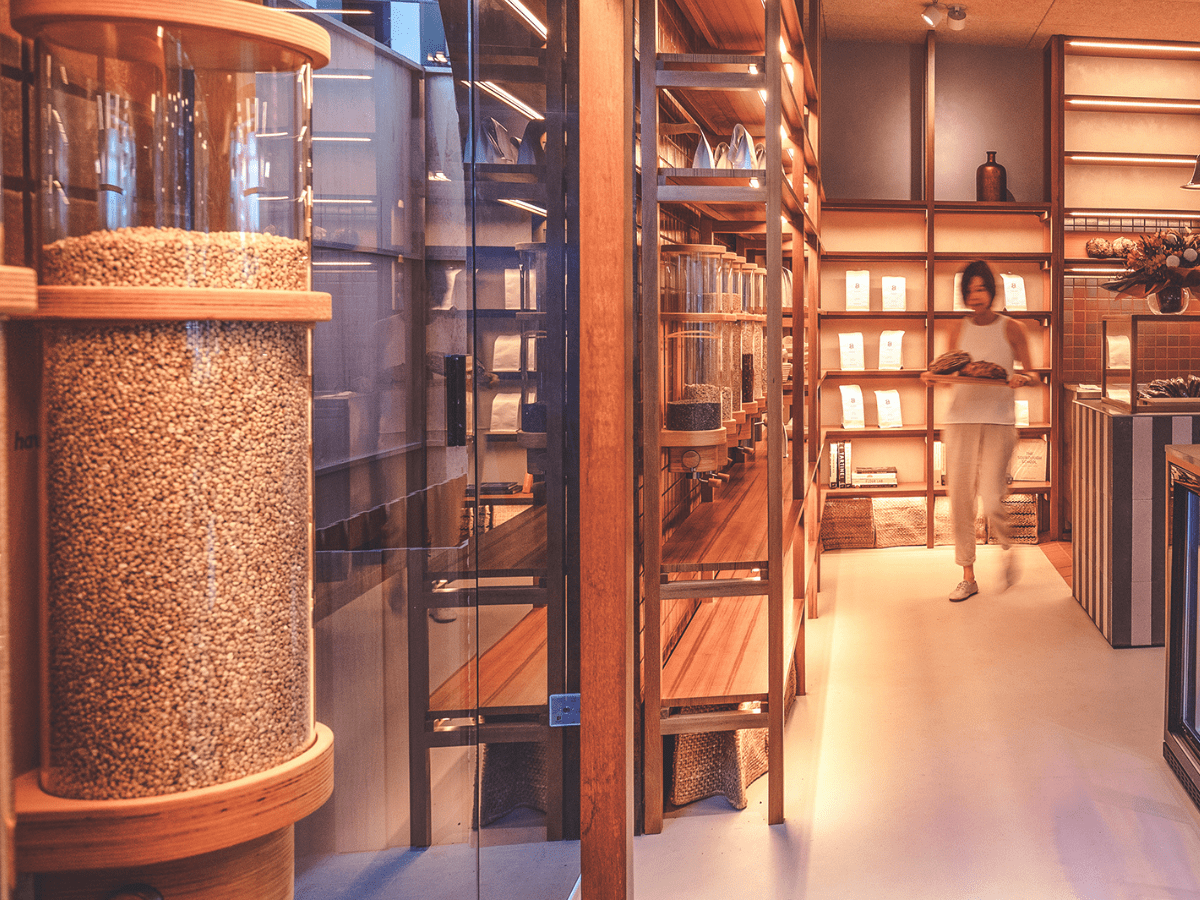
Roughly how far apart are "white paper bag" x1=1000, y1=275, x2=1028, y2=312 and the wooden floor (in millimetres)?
1612

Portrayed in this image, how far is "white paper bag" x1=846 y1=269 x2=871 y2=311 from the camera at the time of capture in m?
6.83

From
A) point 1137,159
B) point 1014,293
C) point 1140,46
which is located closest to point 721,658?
point 1014,293

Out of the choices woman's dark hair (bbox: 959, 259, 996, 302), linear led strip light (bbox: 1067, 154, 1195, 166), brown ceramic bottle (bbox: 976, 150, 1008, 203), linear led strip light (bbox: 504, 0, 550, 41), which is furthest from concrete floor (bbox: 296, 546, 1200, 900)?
linear led strip light (bbox: 1067, 154, 1195, 166)

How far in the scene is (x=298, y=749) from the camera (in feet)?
2.67

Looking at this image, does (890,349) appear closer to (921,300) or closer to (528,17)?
(921,300)

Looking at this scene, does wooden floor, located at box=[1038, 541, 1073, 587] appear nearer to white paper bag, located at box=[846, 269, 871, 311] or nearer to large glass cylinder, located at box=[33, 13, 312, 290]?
white paper bag, located at box=[846, 269, 871, 311]

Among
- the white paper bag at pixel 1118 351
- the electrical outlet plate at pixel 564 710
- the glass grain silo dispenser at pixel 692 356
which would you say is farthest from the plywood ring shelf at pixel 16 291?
the white paper bag at pixel 1118 351

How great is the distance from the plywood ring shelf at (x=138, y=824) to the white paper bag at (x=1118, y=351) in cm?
484

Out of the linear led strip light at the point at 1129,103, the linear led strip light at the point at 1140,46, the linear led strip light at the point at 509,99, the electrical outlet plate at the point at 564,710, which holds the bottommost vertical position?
the electrical outlet plate at the point at 564,710

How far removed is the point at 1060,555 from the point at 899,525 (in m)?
1.02

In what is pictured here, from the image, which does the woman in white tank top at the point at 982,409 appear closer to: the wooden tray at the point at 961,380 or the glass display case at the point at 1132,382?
the wooden tray at the point at 961,380

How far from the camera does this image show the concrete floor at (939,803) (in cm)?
242

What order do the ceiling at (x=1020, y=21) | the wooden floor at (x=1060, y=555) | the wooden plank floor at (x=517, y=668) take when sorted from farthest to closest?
the ceiling at (x=1020, y=21) < the wooden floor at (x=1060, y=555) < the wooden plank floor at (x=517, y=668)

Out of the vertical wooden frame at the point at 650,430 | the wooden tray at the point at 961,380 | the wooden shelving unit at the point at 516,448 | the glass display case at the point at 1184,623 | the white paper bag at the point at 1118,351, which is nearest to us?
the wooden shelving unit at the point at 516,448
